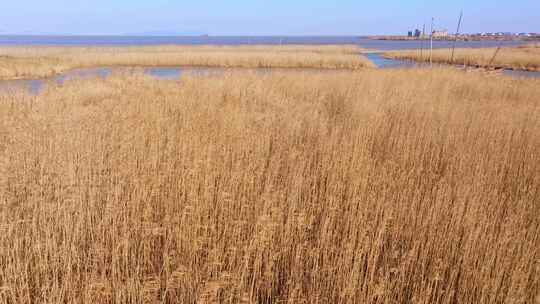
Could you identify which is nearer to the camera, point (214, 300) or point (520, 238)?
point (214, 300)

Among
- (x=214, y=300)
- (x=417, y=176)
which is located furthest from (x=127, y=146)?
(x=417, y=176)

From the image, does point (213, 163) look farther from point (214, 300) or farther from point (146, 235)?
point (214, 300)

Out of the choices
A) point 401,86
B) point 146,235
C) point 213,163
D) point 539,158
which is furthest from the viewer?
point 401,86

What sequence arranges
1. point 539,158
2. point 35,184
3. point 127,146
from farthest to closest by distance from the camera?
point 539,158, point 127,146, point 35,184

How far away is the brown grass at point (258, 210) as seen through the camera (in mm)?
2127

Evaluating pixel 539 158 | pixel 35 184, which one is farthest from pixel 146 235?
pixel 539 158

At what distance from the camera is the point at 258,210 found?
2.89m

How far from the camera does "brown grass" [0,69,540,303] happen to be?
2.13 metres

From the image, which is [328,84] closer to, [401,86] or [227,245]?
[401,86]

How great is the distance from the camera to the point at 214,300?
200 cm

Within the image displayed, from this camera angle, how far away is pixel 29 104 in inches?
243

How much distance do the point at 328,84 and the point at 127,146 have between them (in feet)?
26.1

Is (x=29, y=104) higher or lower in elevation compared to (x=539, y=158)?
higher

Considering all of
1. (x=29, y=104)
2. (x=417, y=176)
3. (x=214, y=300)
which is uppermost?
(x=29, y=104)
